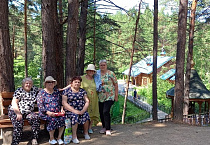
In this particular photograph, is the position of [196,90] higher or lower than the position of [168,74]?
lower

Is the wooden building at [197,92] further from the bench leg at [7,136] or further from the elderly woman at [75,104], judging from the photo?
the bench leg at [7,136]

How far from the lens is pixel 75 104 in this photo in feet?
14.7

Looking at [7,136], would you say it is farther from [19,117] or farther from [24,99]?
[24,99]

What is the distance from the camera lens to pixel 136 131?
550cm

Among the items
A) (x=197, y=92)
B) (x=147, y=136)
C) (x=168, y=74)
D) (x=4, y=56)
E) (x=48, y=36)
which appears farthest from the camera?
(x=168, y=74)

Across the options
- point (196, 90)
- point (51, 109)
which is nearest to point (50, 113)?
point (51, 109)

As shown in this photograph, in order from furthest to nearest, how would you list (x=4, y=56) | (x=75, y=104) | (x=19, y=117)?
(x=4, y=56), (x=75, y=104), (x=19, y=117)

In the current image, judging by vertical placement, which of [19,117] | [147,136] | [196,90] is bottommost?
[147,136]

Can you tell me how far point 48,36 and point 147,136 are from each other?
3480 mm

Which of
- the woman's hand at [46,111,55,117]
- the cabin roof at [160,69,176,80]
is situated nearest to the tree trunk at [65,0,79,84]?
the woman's hand at [46,111,55,117]

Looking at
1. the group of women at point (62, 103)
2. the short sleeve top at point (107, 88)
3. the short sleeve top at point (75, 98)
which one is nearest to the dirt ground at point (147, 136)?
the group of women at point (62, 103)

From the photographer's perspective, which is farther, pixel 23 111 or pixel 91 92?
pixel 91 92

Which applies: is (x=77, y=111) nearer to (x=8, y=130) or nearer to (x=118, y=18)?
(x=8, y=130)

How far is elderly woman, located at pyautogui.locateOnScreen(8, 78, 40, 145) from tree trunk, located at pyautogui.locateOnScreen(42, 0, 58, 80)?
87cm
